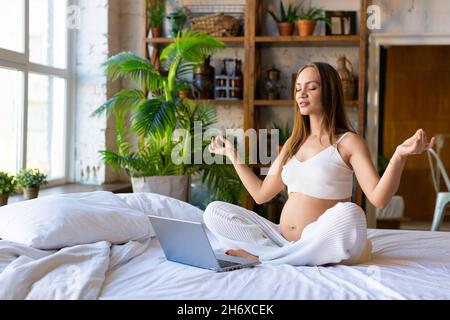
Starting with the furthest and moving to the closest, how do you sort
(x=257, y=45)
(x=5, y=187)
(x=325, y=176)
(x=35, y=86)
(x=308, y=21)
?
(x=257, y=45), (x=308, y=21), (x=35, y=86), (x=5, y=187), (x=325, y=176)

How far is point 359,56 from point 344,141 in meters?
2.34

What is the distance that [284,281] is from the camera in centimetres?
196

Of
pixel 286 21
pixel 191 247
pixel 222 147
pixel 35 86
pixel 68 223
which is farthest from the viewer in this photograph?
pixel 286 21

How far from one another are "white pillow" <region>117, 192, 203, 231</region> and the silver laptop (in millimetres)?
613

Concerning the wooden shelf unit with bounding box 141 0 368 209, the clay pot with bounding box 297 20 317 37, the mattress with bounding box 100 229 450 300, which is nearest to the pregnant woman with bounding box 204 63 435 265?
the mattress with bounding box 100 229 450 300

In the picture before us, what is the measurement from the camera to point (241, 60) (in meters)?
4.85

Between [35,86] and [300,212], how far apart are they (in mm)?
2447

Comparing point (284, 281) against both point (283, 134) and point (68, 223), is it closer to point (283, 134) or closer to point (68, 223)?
point (68, 223)

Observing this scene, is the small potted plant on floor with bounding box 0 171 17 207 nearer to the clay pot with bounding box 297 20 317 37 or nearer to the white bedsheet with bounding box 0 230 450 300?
the white bedsheet with bounding box 0 230 450 300

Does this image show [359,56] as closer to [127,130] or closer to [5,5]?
[127,130]

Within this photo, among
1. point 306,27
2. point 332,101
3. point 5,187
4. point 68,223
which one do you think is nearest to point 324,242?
point 332,101

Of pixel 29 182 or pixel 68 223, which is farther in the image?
pixel 29 182
